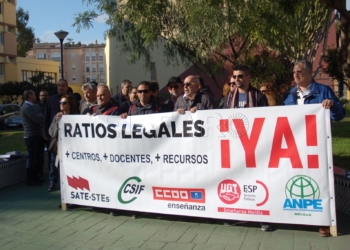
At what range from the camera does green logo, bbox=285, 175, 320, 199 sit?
5191mm

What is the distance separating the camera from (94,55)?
11725 cm

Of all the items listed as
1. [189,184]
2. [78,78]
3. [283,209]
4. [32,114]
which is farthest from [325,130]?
[78,78]

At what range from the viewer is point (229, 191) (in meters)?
5.59

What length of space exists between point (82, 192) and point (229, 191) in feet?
7.29

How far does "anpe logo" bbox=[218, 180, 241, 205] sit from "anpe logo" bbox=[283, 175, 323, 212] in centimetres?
57

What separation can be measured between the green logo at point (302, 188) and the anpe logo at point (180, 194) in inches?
41.7

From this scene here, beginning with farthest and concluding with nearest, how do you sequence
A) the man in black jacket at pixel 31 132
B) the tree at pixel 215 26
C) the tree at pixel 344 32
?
1. the tree at pixel 215 26
2. the man in black jacket at pixel 31 132
3. the tree at pixel 344 32

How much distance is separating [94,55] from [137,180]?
114189mm

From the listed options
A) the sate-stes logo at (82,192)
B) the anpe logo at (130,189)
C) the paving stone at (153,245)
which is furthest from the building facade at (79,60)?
the paving stone at (153,245)

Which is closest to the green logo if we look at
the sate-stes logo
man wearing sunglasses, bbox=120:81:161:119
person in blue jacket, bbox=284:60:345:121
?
person in blue jacket, bbox=284:60:345:121

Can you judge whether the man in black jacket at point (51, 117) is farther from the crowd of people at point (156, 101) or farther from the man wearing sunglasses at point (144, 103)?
the man wearing sunglasses at point (144, 103)

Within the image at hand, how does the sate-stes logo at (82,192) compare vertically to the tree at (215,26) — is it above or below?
below

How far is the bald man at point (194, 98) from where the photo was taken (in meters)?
6.30

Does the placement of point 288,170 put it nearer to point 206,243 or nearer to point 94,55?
point 206,243
